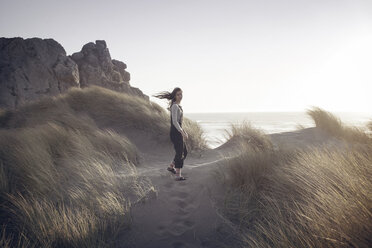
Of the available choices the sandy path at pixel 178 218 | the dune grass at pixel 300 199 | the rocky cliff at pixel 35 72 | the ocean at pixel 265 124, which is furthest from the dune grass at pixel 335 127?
the rocky cliff at pixel 35 72

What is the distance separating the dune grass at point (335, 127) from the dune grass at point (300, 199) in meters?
5.56

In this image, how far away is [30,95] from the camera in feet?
49.2

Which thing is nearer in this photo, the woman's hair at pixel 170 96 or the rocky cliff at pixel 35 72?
the woman's hair at pixel 170 96

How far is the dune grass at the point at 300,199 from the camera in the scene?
1.68 metres

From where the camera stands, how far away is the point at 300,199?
2.74m

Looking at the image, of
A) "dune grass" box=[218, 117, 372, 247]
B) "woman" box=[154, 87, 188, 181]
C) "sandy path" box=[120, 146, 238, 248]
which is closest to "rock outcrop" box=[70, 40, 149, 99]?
"woman" box=[154, 87, 188, 181]

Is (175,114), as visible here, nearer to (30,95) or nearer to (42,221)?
(42,221)

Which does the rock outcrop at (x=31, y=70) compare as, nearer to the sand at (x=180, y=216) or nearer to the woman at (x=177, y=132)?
the woman at (x=177, y=132)

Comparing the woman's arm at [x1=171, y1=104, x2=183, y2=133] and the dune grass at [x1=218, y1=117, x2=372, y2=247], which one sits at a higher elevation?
the woman's arm at [x1=171, y1=104, x2=183, y2=133]

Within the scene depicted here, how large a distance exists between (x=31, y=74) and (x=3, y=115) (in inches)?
285

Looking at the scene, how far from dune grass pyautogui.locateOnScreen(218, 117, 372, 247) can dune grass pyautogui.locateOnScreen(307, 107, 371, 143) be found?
5557mm

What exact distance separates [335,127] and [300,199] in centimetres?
821

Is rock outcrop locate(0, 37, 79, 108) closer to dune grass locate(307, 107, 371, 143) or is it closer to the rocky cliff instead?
the rocky cliff

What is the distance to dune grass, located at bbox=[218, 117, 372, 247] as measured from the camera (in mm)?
1676
